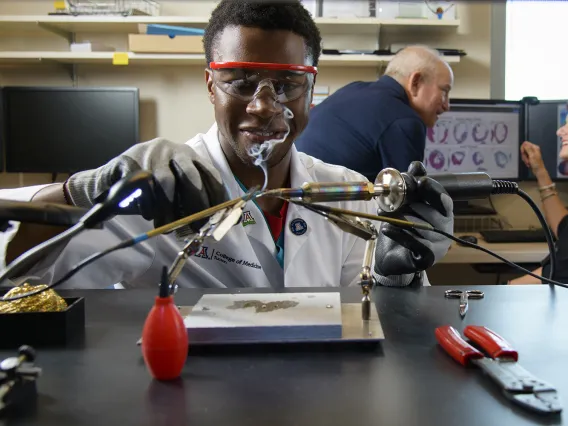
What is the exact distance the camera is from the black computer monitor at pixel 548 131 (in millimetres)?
2410

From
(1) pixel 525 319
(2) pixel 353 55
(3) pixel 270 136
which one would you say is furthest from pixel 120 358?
(2) pixel 353 55

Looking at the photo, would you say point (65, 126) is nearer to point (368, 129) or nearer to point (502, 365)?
point (368, 129)

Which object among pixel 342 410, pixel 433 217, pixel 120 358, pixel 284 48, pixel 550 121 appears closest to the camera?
pixel 342 410

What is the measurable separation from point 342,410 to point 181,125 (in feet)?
7.35

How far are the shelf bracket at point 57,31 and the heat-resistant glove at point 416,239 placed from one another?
79.1 inches

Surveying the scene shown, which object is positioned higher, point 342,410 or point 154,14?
point 154,14

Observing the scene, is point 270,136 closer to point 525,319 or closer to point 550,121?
point 525,319

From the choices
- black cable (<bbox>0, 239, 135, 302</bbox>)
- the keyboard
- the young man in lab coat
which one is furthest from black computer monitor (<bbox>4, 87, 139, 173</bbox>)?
black cable (<bbox>0, 239, 135, 302</bbox>)

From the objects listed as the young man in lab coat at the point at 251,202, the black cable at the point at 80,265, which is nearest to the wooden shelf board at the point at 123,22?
the young man in lab coat at the point at 251,202

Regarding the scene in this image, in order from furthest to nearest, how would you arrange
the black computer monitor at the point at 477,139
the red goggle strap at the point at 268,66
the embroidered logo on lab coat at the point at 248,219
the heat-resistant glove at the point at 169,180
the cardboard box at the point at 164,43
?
the black computer monitor at the point at 477,139 → the cardboard box at the point at 164,43 → the embroidered logo on lab coat at the point at 248,219 → the red goggle strap at the point at 268,66 → the heat-resistant glove at the point at 169,180

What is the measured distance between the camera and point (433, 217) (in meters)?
0.77

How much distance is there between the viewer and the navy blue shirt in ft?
6.30

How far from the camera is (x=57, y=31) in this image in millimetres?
2354

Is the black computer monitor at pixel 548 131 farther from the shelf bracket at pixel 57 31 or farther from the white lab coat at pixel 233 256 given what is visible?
the shelf bracket at pixel 57 31
